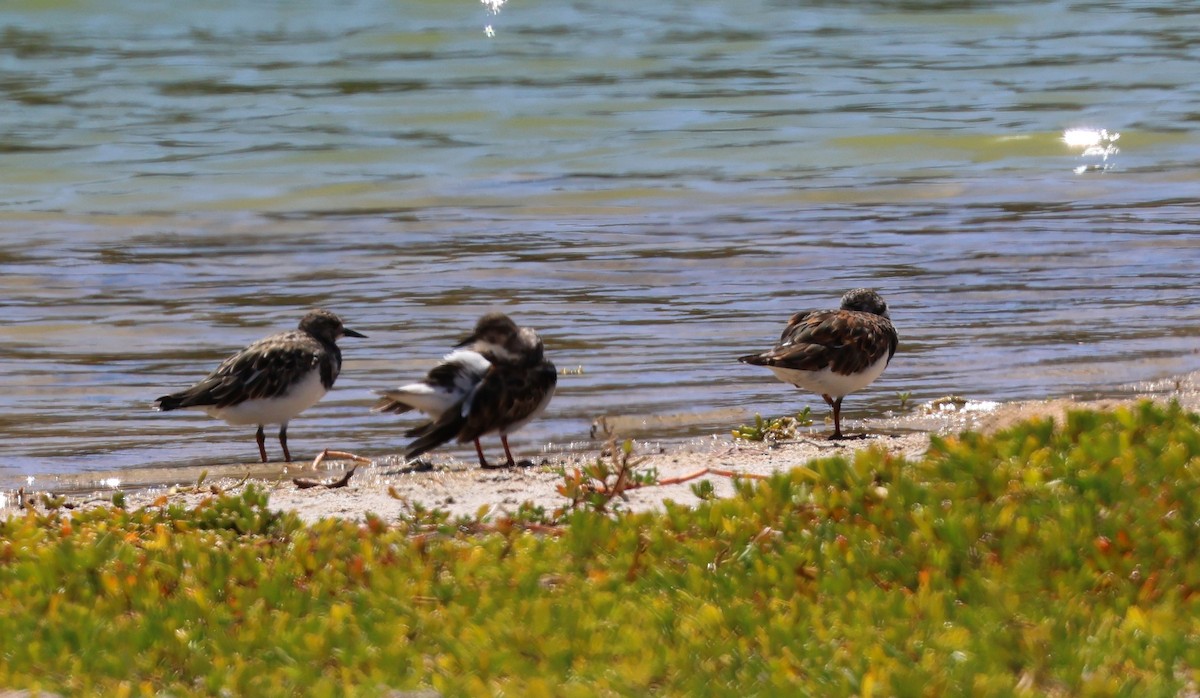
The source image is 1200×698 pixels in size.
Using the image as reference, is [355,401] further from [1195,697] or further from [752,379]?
[1195,697]

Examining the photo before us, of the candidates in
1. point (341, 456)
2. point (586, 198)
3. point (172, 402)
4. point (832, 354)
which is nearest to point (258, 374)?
point (172, 402)

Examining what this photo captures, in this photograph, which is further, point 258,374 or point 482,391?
point 258,374

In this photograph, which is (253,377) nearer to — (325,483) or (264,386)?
(264,386)

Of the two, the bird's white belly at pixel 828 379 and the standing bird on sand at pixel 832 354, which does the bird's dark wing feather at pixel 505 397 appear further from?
the bird's white belly at pixel 828 379

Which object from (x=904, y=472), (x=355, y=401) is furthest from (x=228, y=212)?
(x=904, y=472)

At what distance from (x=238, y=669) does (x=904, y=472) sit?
309 centimetres

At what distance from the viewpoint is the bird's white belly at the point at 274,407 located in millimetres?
9961

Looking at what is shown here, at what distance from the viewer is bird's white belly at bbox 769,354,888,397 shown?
32.1 feet

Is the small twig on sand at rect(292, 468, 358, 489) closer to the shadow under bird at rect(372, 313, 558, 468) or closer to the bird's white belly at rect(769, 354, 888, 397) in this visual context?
the shadow under bird at rect(372, 313, 558, 468)

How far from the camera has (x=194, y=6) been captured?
1507 inches

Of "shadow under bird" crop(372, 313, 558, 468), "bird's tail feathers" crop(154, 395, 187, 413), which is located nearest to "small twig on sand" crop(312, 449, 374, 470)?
"shadow under bird" crop(372, 313, 558, 468)

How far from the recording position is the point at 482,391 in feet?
28.7

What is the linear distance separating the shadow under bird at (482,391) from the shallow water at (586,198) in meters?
1.61

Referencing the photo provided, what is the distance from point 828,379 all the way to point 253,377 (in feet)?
10.7
